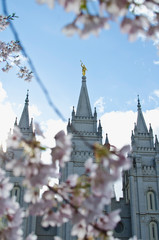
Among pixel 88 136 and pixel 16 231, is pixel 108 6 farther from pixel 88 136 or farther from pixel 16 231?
pixel 88 136

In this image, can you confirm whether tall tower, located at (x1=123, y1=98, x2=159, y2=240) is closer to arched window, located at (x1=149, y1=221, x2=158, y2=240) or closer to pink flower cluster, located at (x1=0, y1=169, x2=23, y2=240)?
arched window, located at (x1=149, y1=221, x2=158, y2=240)

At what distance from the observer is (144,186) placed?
1039 inches

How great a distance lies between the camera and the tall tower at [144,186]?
81.1 ft


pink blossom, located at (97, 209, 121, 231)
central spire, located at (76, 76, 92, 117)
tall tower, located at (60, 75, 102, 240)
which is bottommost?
pink blossom, located at (97, 209, 121, 231)

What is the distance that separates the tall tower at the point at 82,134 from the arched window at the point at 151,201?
234 inches

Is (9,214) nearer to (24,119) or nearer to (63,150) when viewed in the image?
(63,150)

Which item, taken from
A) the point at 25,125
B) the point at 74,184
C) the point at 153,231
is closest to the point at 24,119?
the point at 25,125

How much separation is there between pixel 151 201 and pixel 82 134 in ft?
27.9

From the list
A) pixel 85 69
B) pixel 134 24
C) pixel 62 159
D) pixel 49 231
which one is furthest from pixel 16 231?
pixel 85 69

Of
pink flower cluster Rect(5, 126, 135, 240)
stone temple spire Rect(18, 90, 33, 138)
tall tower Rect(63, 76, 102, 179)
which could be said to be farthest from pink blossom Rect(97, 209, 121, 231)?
stone temple spire Rect(18, 90, 33, 138)

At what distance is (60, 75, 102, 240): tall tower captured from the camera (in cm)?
2616

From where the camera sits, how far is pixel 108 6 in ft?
6.86

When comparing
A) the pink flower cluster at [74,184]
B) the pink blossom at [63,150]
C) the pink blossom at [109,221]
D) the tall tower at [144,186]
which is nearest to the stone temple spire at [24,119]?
the tall tower at [144,186]

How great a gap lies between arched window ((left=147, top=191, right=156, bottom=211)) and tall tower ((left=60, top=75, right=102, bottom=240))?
5.94 meters
